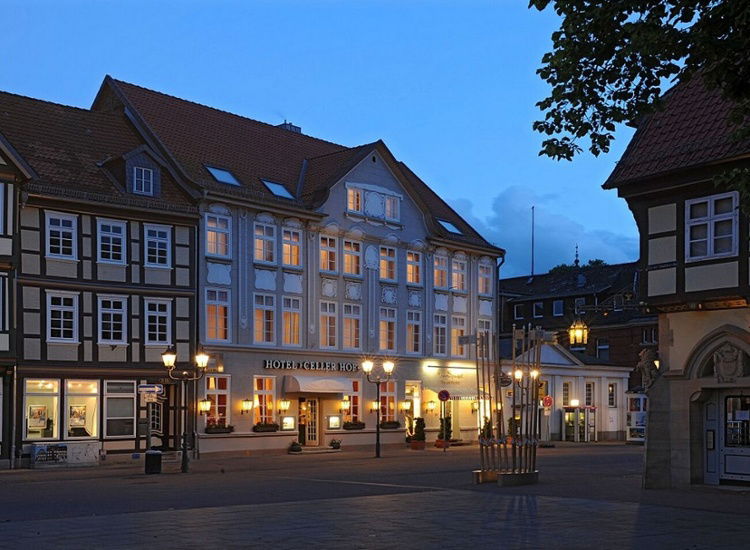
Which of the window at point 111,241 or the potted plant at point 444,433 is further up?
the window at point 111,241

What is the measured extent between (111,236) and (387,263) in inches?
585

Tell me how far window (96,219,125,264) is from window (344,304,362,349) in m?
11.9

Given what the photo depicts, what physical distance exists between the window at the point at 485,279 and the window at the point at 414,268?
467 cm

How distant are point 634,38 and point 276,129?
41.2 meters

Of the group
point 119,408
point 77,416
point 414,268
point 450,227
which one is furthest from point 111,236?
point 450,227

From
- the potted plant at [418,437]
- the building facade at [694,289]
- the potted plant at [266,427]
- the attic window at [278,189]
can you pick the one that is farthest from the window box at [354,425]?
the building facade at [694,289]

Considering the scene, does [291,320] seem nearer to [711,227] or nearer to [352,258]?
[352,258]

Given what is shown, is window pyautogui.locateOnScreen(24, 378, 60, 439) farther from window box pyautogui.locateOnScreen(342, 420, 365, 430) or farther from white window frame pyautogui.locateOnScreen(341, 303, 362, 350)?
white window frame pyautogui.locateOnScreen(341, 303, 362, 350)

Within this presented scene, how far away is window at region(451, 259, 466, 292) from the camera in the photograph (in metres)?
55.4

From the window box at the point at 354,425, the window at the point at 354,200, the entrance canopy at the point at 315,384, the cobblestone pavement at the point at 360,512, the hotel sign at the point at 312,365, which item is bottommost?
the window box at the point at 354,425

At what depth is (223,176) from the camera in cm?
4625

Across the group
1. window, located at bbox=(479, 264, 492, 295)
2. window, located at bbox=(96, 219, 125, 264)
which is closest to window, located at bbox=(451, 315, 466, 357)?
window, located at bbox=(479, 264, 492, 295)

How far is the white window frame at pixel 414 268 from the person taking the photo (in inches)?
2085

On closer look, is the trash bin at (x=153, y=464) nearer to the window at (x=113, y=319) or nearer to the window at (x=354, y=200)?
the window at (x=113, y=319)
